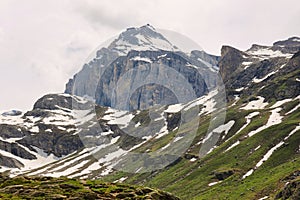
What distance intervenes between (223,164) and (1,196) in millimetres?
154576

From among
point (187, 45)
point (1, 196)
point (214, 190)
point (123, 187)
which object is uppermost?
point (187, 45)

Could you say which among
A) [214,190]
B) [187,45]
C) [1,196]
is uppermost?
[187,45]

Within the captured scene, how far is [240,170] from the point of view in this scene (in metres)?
179

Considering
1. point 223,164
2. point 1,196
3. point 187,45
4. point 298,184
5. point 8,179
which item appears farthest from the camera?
point 223,164

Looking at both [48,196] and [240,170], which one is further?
[240,170]

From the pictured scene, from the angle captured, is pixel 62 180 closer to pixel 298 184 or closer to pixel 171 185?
pixel 298 184

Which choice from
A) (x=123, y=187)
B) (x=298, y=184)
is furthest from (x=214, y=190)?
(x=123, y=187)

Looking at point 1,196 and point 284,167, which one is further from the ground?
point 1,196

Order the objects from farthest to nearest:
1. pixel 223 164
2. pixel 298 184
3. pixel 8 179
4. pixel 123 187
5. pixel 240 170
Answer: pixel 223 164
pixel 240 170
pixel 298 184
pixel 8 179
pixel 123 187

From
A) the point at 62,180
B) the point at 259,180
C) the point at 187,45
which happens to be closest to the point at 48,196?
the point at 62,180

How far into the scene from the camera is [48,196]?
48.6 m

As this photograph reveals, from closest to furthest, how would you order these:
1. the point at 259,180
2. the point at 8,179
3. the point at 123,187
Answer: the point at 123,187 → the point at 8,179 → the point at 259,180

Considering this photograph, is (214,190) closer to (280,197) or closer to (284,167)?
(284,167)

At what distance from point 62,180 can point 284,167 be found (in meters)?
120
